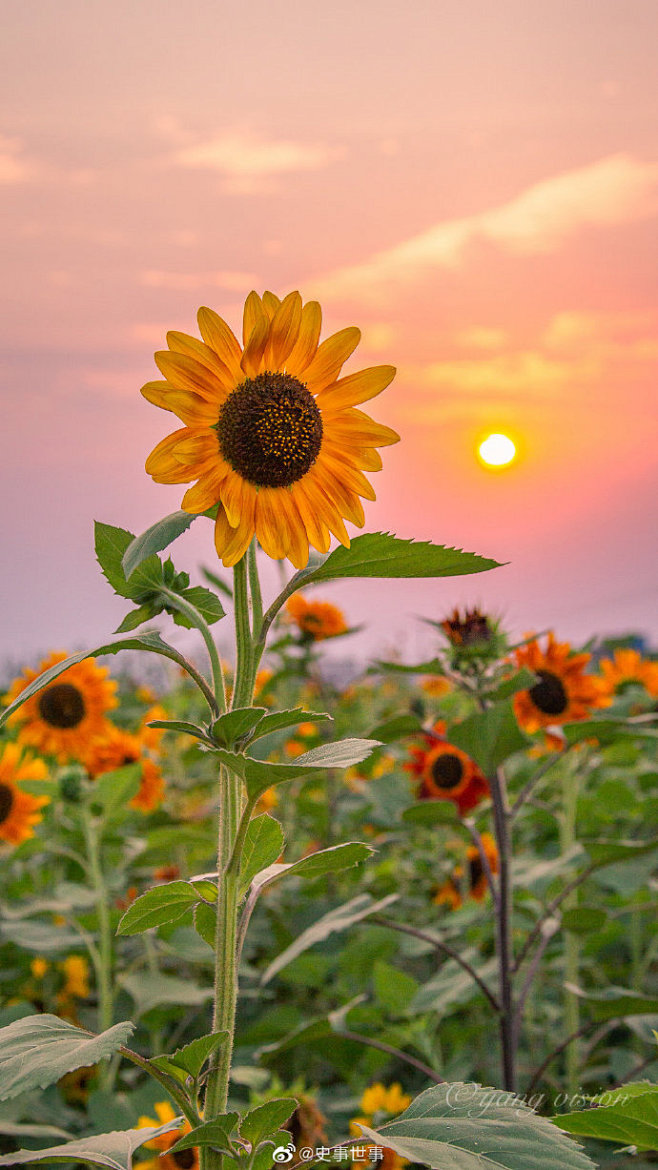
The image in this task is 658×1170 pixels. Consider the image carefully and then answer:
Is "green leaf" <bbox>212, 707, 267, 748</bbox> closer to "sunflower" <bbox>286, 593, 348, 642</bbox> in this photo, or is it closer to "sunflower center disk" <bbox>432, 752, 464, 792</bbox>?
"sunflower center disk" <bbox>432, 752, 464, 792</bbox>

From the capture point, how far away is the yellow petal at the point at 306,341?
2.75 feet

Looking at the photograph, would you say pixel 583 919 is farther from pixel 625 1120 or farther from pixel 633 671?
pixel 633 671

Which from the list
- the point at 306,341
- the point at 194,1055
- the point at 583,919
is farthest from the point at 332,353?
the point at 583,919

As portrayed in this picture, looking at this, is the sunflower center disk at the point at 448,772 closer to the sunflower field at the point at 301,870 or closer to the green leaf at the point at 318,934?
the sunflower field at the point at 301,870

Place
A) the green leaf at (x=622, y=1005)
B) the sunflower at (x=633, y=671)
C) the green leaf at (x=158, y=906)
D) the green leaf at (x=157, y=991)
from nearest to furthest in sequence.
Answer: the green leaf at (x=158, y=906) → the green leaf at (x=622, y=1005) → the green leaf at (x=157, y=991) → the sunflower at (x=633, y=671)

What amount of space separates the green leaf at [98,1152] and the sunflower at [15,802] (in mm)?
1424

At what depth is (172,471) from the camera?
82cm

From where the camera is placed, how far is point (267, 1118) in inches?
30.2

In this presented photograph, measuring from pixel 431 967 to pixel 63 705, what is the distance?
1.14 meters

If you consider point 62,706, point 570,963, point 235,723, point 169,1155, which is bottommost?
point 169,1155

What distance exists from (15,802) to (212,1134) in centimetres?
170

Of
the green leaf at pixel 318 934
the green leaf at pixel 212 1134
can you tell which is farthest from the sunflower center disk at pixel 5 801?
the green leaf at pixel 212 1134

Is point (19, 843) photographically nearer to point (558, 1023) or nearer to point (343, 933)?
point (343, 933)

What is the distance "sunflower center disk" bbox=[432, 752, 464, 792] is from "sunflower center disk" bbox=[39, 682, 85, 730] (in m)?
0.87
